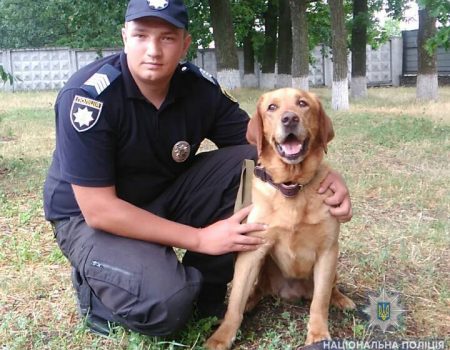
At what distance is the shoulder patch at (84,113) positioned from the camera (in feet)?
7.69

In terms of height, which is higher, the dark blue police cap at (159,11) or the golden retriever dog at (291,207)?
the dark blue police cap at (159,11)

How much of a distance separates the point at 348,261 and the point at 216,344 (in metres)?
1.32

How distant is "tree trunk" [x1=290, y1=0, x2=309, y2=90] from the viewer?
12102 millimetres

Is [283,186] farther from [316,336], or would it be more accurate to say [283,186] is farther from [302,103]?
[316,336]

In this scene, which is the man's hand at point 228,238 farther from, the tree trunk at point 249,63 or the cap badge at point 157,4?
the tree trunk at point 249,63

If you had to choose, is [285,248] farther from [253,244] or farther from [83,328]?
[83,328]

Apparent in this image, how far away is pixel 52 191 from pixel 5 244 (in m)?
1.20

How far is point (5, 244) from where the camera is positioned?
147 inches

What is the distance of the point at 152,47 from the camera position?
2.40 m

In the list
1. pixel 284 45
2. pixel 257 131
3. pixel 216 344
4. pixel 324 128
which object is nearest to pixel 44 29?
pixel 284 45

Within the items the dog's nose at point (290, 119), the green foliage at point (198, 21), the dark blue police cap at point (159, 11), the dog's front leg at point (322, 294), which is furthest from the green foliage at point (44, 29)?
the dog's front leg at point (322, 294)

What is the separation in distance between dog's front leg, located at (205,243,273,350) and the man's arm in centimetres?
6

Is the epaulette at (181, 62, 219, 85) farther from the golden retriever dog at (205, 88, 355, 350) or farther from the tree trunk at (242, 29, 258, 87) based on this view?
the tree trunk at (242, 29, 258, 87)

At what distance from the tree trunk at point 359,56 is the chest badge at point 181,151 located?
503 inches
